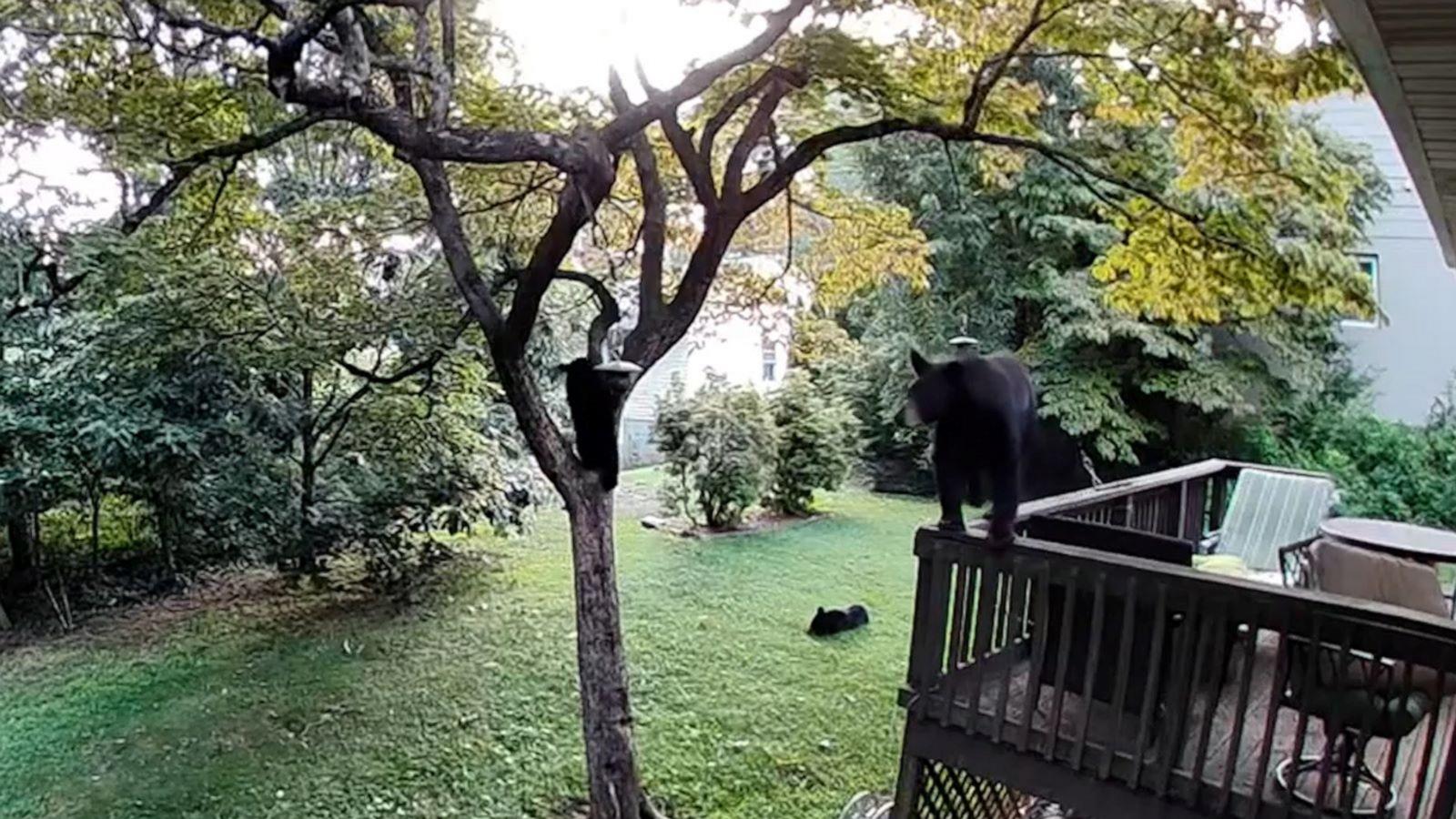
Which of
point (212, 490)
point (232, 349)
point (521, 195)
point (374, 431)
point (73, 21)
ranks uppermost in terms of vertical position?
point (73, 21)

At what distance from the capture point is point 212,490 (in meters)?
6.53

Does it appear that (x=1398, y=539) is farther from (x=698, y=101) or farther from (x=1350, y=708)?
(x=698, y=101)

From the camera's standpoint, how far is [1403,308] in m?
9.77

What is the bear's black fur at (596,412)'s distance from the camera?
412 cm

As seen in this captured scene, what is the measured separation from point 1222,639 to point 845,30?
9.55ft

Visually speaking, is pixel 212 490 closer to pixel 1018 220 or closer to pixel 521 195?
pixel 521 195

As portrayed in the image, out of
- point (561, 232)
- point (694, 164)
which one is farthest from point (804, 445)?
point (561, 232)

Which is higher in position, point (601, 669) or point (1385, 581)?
point (1385, 581)

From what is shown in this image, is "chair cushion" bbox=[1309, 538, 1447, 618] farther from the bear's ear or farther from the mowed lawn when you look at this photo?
the mowed lawn

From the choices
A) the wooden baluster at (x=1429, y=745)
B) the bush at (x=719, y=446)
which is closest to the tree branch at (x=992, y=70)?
the wooden baluster at (x=1429, y=745)

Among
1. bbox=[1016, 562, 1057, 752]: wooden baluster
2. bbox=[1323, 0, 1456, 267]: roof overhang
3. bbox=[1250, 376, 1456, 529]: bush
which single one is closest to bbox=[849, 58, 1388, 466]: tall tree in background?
bbox=[1250, 376, 1456, 529]: bush

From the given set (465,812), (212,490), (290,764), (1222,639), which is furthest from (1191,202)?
(212,490)

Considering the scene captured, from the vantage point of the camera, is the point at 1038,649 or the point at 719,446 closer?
the point at 1038,649

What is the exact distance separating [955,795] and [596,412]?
6.78 feet
